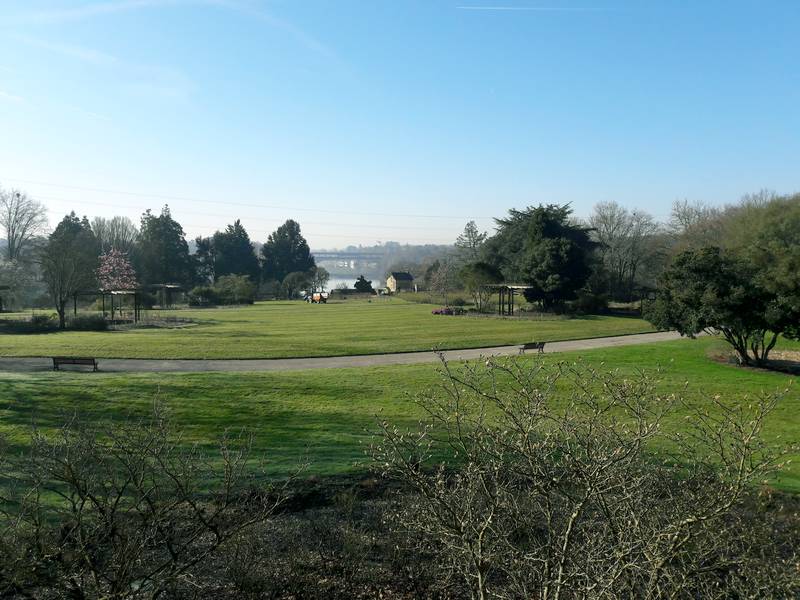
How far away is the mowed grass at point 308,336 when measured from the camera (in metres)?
25.7

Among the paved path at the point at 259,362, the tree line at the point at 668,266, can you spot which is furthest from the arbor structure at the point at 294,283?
the paved path at the point at 259,362

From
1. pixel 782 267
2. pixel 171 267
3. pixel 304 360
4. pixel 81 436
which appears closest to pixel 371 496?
pixel 81 436

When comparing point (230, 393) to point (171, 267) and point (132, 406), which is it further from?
point (171, 267)

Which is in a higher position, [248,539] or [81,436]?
[81,436]

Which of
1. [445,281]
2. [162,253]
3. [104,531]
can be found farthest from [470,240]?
[104,531]

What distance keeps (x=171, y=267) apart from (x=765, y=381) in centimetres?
6989

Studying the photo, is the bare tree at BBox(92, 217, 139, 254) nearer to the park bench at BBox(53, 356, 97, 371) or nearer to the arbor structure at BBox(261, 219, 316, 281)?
the arbor structure at BBox(261, 219, 316, 281)

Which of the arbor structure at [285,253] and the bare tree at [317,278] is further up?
the arbor structure at [285,253]

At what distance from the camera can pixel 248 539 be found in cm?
643

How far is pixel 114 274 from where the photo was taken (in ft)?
189

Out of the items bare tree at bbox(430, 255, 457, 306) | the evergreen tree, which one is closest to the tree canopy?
bare tree at bbox(430, 255, 457, 306)

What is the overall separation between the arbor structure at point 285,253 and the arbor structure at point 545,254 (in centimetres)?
4122

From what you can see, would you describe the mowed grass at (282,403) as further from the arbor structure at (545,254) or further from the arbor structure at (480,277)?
the arbor structure at (480,277)

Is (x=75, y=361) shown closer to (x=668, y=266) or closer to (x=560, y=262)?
(x=668, y=266)
